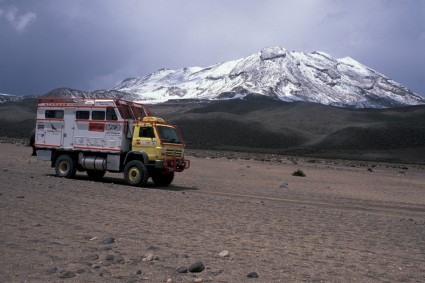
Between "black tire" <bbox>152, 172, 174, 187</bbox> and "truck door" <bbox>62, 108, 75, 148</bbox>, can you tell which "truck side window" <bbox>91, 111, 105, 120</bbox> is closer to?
"truck door" <bbox>62, 108, 75, 148</bbox>

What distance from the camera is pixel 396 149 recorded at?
93.1 metres

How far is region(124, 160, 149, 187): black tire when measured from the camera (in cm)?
2061

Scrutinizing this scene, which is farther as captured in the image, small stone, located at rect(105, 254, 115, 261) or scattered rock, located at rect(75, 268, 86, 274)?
small stone, located at rect(105, 254, 115, 261)

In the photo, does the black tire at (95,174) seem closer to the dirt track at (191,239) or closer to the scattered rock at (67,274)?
the dirt track at (191,239)

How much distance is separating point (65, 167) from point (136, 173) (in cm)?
395

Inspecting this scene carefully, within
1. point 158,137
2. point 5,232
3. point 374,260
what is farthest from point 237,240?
point 158,137

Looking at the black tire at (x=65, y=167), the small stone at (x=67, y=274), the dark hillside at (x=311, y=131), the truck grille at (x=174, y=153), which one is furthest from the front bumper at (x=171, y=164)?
the dark hillside at (x=311, y=131)

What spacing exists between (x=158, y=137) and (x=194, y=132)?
92815 millimetres

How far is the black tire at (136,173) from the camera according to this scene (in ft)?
67.6

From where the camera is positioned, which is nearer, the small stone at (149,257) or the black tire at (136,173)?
the small stone at (149,257)

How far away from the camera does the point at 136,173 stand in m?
20.9

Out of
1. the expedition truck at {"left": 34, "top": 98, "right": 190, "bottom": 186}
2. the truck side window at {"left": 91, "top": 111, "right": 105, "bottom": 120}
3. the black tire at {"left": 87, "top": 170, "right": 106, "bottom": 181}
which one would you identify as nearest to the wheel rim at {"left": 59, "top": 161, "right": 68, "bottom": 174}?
the expedition truck at {"left": 34, "top": 98, "right": 190, "bottom": 186}

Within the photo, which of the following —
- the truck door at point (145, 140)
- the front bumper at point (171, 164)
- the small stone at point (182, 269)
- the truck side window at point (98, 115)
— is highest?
the truck side window at point (98, 115)

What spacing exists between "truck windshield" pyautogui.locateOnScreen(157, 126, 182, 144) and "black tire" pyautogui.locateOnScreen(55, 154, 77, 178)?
4.38 m
